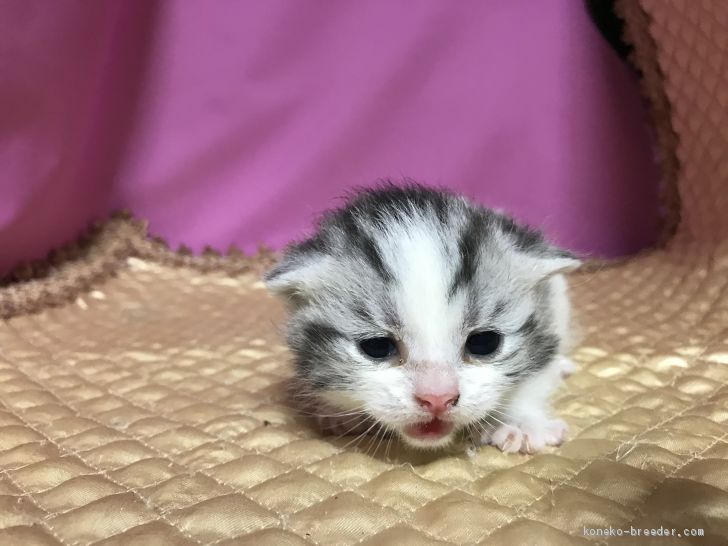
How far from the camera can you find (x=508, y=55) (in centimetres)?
205

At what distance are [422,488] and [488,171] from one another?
1.41 metres

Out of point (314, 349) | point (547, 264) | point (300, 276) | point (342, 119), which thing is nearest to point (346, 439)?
point (314, 349)

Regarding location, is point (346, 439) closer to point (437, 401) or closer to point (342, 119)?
point (437, 401)

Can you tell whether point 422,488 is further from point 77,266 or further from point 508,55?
point 508,55

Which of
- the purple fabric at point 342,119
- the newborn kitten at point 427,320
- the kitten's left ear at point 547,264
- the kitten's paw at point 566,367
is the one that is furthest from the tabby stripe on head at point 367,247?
the purple fabric at point 342,119

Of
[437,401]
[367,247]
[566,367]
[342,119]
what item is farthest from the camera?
[342,119]

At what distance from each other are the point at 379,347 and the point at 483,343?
0.50ft

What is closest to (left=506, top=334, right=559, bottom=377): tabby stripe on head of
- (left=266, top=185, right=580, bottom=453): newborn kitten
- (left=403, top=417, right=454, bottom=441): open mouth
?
(left=266, top=185, right=580, bottom=453): newborn kitten

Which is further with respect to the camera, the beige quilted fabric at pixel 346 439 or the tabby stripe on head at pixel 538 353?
the tabby stripe on head at pixel 538 353

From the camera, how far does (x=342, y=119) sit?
6.82 feet

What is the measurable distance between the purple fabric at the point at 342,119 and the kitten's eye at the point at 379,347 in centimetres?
105

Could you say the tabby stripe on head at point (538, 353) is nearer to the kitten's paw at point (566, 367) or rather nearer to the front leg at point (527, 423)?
the front leg at point (527, 423)

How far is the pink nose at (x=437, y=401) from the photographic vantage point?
892mm

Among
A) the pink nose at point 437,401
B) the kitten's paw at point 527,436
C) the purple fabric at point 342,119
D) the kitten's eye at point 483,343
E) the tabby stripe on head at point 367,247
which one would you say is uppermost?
the purple fabric at point 342,119
